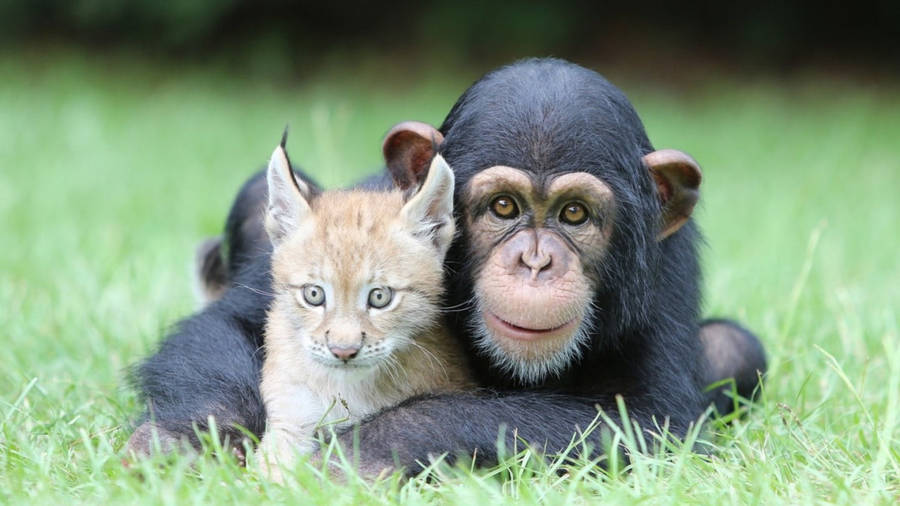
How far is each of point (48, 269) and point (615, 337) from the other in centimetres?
420

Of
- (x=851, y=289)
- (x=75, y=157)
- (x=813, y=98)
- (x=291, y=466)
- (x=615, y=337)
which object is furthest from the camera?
(x=813, y=98)

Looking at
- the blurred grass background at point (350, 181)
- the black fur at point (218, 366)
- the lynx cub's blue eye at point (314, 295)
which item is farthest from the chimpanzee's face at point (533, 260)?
the black fur at point (218, 366)

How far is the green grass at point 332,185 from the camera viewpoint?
3.44m

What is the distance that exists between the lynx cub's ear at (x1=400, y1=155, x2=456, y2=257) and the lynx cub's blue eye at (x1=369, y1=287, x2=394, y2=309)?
255 mm

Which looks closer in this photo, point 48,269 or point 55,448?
point 55,448

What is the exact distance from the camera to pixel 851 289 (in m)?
6.82

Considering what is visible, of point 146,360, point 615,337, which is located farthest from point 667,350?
point 146,360

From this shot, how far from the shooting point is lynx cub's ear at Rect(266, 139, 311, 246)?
12.3ft

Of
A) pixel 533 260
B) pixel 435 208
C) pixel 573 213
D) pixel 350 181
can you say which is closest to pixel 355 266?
pixel 435 208

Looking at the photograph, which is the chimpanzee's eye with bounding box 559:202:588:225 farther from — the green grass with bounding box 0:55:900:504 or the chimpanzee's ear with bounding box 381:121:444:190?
the green grass with bounding box 0:55:900:504

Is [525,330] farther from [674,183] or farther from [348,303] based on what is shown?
[674,183]

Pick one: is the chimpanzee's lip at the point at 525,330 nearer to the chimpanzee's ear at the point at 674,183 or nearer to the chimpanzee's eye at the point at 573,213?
the chimpanzee's eye at the point at 573,213

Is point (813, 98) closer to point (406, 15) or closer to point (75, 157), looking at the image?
point (406, 15)

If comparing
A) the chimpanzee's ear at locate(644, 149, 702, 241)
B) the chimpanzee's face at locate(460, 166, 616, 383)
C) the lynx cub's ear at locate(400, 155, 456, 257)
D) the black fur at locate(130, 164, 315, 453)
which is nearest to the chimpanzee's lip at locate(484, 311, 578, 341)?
the chimpanzee's face at locate(460, 166, 616, 383)
